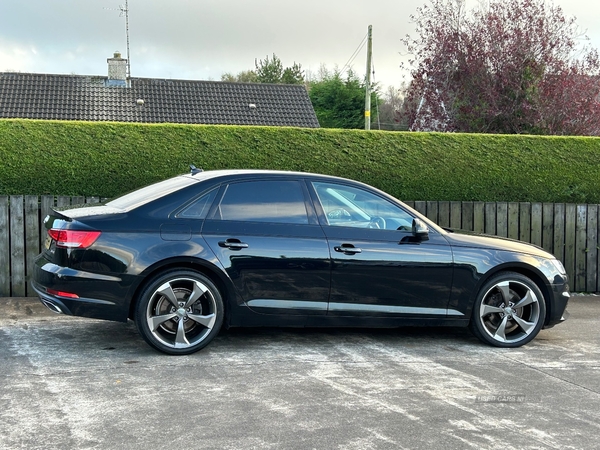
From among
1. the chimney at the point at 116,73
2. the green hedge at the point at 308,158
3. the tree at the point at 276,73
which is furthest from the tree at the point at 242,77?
the green hedge at the point at 308,158

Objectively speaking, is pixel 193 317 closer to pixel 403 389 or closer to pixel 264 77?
pixel 403 389

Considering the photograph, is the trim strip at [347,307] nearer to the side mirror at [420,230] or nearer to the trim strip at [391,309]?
the trim strip at [391,309]

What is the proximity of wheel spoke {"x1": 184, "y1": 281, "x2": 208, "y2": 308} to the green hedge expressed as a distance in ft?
11.6

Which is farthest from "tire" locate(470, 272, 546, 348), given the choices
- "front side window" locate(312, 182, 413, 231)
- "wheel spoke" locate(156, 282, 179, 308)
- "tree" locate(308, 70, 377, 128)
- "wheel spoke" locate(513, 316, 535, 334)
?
"tree" locate(308, 70, 377, 128)

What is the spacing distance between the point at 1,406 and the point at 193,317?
5.68 ft

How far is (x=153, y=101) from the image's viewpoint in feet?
84.3

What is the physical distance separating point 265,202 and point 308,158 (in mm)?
3416

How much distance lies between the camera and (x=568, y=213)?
9.85m

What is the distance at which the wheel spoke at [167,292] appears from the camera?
5.65 meters

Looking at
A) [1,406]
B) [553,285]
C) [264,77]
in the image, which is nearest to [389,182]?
[553,285]

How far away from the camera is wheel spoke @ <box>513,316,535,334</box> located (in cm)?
652

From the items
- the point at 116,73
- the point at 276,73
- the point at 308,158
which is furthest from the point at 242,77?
the point at 308,158

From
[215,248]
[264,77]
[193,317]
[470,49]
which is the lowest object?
[193,317]

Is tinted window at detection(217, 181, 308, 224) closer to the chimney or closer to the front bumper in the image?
the front bumper
